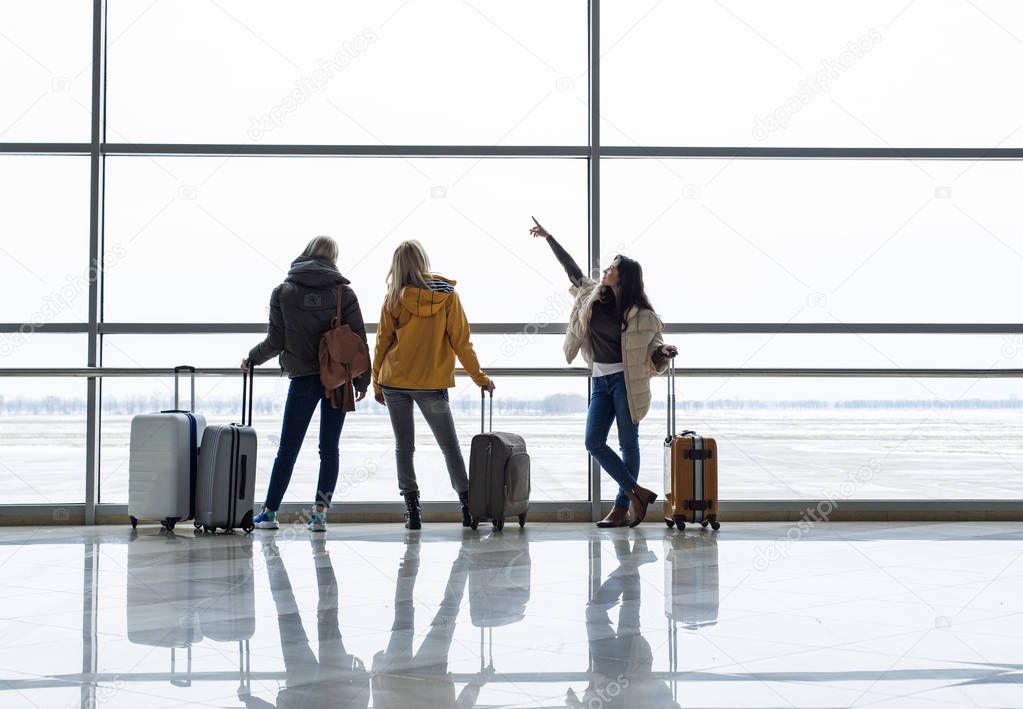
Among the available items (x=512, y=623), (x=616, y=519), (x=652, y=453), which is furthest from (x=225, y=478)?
(x=512, y=623)

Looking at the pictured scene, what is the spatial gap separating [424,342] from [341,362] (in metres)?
0.46

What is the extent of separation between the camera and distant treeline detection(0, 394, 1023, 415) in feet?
19.0

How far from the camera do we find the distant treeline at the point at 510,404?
5.80 meters

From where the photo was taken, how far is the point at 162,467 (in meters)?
5.24

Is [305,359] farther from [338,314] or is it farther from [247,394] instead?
[247,394]

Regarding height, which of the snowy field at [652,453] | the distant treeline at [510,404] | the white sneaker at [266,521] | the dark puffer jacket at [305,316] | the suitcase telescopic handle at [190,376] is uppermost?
the dark puffer jacket at [305,316]

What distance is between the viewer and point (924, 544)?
4.83 meters

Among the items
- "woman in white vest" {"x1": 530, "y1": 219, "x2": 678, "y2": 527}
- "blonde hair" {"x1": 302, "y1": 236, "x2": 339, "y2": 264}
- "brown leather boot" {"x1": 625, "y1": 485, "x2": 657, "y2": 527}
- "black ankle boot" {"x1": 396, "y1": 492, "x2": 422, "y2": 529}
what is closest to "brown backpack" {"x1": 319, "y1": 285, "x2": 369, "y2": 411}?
"blonde hair" {"x1": 302, "y1": 236, "x2": 339, "y2": 264}

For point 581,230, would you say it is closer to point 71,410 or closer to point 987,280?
point 987,280

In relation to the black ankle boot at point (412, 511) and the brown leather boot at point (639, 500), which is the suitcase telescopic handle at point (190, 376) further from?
the brown leather boot at point (639, 500)

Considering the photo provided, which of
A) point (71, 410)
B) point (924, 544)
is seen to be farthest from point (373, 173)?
point (924, 544)

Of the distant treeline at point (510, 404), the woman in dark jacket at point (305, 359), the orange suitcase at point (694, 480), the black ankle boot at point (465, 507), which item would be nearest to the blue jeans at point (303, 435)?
the woman in dark jacket at point (305, 359)

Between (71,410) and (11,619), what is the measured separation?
2.97 m

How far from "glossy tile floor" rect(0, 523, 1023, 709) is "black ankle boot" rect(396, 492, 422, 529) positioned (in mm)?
497
